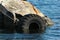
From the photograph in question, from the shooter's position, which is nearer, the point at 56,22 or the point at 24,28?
the point at 24,28

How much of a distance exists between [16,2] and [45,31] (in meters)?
3.08

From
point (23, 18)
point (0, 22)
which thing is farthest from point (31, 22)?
point (0, 22)

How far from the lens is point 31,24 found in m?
24.6

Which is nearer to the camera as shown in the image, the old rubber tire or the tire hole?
the old rubber tire

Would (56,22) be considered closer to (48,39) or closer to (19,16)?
(19,16)

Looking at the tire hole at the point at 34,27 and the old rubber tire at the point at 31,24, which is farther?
the tire hole at the point at 34,27

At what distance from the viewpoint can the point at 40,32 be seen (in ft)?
79.5

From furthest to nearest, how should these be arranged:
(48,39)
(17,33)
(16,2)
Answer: (16,2), (17,33), (48,39)

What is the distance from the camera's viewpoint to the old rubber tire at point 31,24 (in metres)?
24.0

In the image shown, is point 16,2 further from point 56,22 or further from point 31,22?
point 56,22

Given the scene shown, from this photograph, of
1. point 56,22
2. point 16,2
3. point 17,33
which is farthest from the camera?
point 56,22

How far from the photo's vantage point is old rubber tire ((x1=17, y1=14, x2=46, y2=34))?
946 inches

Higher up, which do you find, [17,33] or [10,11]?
[10,11]

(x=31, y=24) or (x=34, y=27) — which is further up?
(x=31, y=24)
